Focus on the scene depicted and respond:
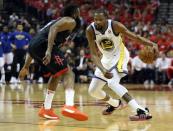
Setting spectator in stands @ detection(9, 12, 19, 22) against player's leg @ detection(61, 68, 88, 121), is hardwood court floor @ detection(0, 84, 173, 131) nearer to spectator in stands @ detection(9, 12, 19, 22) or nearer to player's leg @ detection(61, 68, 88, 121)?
player's leg @ detection(61, 68, 88, 121)

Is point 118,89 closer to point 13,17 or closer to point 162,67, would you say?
point 162,67

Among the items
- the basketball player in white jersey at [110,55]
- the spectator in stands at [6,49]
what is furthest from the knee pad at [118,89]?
the spectator in stands at [6,49]

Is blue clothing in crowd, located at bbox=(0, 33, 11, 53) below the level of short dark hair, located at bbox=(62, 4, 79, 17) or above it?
below

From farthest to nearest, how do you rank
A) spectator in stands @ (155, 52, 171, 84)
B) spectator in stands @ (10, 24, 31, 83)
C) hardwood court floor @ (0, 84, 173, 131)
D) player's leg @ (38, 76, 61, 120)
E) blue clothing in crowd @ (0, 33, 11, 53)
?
spectator in stands @ (155, 52, 171, 84) < blue clothing in crowd @ (0, 33, 11, 53) < spectator in stands @ (10, 24, 31, 83) < player's leg @ (38, 76, 61, 120) < hardwood court floor @ (0, 84, 173, 131)

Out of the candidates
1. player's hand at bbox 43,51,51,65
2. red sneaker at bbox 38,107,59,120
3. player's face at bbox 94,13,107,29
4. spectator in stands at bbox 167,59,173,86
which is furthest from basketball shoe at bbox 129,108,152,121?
spectator in stands at bbox 167,59,173,86

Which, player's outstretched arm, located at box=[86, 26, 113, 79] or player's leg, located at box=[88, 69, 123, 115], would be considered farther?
player's leg, located at box=[88, 69, 123, 115]

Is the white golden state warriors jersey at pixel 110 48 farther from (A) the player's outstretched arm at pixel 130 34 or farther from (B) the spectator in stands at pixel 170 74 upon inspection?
(B) the spectator in stands at pixel 170 74

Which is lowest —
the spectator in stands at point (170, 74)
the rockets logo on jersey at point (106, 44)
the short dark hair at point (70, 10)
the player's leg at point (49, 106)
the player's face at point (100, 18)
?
the spectator in stands at point (170, 74)

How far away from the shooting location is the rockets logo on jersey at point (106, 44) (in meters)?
7.96

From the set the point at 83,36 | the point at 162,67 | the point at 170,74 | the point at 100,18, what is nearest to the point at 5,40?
the point at 83,36

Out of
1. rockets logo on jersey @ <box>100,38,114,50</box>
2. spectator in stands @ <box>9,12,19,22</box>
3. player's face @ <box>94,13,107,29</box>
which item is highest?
spectator in stands @ <box>9,12,19,22</box>

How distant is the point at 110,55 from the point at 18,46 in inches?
368

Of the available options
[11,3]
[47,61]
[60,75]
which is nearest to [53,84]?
[60,75]

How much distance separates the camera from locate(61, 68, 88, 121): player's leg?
22.8 feet
